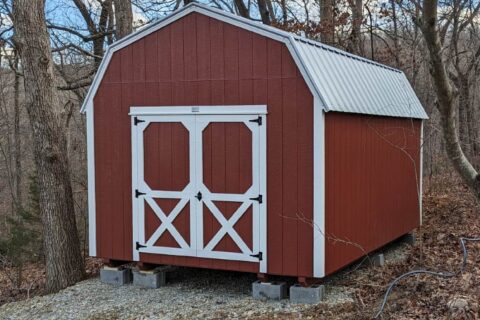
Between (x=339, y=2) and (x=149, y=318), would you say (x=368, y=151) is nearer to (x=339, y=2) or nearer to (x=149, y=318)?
(x=149, y=318)

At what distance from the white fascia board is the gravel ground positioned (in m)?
2.56

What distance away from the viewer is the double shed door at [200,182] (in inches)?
301

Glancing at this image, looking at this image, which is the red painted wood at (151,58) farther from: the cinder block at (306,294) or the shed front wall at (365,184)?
the cinder block at (306,294)

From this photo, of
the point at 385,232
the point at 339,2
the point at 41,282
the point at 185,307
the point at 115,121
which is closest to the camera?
the point at 185,307

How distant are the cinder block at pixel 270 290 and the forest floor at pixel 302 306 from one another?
0.11 meters

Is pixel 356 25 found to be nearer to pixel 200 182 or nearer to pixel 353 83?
pixel 353 83

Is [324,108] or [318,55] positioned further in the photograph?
[318,55]

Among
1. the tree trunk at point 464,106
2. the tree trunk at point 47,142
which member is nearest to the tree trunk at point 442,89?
the tree trunk at point 47,142

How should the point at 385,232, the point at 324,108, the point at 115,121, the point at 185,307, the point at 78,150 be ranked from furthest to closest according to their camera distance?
the point at 78,150 < the point at 385,232 < the point at 115,121 < the point at 185,307 < the point at 324,108

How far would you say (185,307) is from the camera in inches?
298

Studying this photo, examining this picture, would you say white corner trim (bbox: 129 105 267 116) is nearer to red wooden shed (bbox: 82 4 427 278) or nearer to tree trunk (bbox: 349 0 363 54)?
red wooden shed (bbox: 82 4 427 278)

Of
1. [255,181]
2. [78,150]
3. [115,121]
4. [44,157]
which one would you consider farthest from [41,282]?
[78,150]

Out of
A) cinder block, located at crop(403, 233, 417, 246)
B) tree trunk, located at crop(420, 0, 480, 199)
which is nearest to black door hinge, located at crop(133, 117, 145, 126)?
tree trunk, located at crop(420, 0, 480, 199)

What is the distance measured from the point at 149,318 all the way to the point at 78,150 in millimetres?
15106
